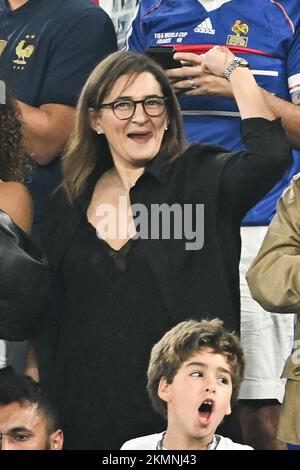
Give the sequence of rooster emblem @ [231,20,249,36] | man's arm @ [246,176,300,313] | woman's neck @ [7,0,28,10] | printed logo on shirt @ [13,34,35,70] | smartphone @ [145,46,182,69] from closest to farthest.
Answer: man's arm @ [246,176,300,313], smartphone @ [145,46,182,69], rooster emblem @ [231,20,249,36], printed logo on shirt @ [13,34,35,70], woman's neck @ [7,0,28,10]

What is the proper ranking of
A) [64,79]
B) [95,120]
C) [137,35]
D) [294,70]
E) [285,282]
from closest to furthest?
1. [285,282]
2. [95,120]
3. [294,70]
4. [64,79]
5. [137,35]

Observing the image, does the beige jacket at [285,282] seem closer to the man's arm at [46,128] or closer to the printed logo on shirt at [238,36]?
the printed logo on shirt at [238,36]

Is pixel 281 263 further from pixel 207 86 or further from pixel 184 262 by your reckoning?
pixel 207 86

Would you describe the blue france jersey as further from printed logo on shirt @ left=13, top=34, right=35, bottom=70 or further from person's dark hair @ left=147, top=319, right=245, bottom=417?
person's dark hair @ left=147, top=319, right=245, bottom=417

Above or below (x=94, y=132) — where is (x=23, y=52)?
above

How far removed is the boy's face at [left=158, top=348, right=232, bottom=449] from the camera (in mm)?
3521

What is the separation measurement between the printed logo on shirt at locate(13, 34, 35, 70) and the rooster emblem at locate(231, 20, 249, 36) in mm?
630

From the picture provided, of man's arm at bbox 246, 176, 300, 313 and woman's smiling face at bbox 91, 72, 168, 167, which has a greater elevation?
woman's smiling face at bbox 91, 72, 168, 167

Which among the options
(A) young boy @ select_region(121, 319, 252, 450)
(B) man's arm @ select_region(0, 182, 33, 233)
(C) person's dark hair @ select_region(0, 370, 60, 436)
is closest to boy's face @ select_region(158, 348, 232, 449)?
(A) young boy @ select_region(121, 319, 252, 450)

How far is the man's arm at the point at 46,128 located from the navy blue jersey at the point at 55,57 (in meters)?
0.03

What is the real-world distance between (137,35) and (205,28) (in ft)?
0.83

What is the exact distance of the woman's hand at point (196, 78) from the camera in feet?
12.4

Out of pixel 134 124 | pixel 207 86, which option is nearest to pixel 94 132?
pixel 134 124

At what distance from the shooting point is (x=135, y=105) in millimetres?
3689
